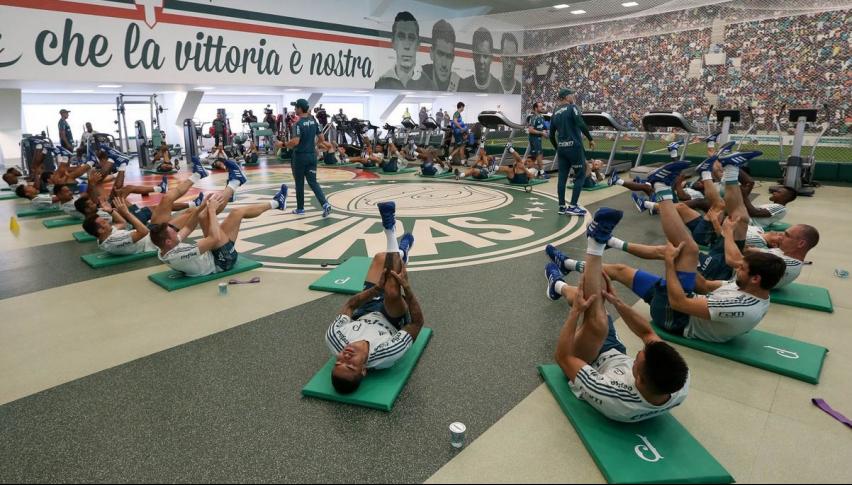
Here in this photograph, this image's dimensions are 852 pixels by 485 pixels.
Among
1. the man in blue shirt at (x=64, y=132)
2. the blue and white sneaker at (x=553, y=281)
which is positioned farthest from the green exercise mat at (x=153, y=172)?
the blue and white sneaker at (x=553, y=281)

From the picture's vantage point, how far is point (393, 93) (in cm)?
→ 2123

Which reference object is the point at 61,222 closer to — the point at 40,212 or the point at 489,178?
the point at 40,212

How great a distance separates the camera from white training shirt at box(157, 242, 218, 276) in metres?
4.52

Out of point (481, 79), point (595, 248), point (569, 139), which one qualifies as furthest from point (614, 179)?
point (481, 79)

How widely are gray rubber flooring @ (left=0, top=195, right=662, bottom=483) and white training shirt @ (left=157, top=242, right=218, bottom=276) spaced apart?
1.32 metres

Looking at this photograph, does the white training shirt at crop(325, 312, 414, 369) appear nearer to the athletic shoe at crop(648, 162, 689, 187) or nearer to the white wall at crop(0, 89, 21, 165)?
the athletic shoe at crop(648, 162, 689, 187)

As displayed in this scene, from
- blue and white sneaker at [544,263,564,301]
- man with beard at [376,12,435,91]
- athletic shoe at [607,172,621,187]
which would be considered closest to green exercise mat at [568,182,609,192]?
athletic shoe at [607,172,621,187]

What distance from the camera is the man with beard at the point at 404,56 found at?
756 inches

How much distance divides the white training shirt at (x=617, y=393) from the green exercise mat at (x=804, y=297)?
97.5 inches

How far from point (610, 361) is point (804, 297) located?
2.73 m

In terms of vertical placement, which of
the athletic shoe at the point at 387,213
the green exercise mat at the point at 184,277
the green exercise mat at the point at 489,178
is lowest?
the green exercise mat at the point at 184,277

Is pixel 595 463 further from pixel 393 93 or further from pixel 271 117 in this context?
pixel 393 93

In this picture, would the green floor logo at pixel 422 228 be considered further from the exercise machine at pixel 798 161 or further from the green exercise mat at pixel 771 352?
the exercise machine at pixel 798 161

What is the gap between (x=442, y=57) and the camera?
2127 centimetres
